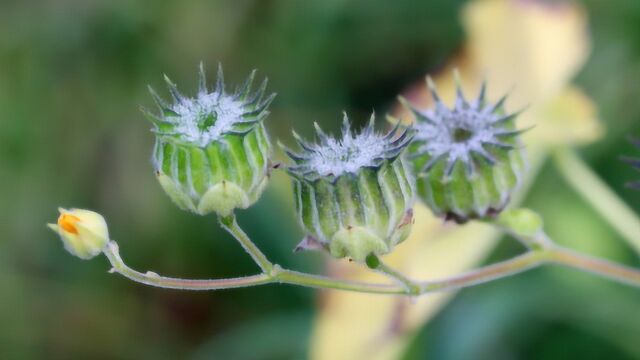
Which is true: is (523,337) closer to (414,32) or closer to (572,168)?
(572,168)

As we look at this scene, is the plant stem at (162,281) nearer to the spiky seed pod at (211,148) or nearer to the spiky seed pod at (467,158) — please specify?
the spiky seed pod at (211,148)

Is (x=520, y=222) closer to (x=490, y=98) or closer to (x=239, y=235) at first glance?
(x=239, y=235)

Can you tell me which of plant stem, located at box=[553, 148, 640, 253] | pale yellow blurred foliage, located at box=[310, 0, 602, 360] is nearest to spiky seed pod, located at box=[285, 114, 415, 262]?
pale yellow blurred foliage, located at box=[310, 0, 602, 360]

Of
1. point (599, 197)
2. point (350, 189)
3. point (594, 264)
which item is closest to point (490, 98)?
point (599, 197)

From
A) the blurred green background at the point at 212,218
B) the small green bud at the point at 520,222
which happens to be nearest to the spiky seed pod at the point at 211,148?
the small green bud at the point at 520,222

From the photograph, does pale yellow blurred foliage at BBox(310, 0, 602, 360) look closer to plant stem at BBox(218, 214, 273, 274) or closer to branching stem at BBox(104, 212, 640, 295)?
branching stem at BBox(104, 212, 640, 295)

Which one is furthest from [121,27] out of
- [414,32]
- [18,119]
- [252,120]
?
[252,120]
